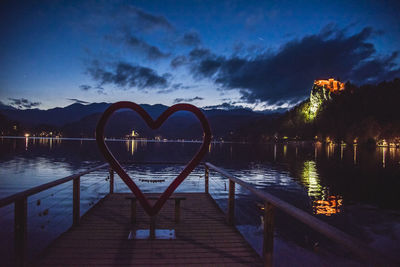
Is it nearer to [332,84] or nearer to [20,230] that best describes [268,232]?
[20,230]

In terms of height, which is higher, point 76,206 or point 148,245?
point 76,206

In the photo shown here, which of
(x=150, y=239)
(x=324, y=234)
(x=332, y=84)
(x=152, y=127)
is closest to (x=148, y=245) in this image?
(x=150, y=239)

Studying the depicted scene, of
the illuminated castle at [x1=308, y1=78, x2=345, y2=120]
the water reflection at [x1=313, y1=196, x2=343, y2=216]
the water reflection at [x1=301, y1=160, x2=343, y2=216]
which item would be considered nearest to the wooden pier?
A: the water reflection at [x1=313, y1=196, x2=343, y2=216]

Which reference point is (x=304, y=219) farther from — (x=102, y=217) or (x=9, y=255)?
(x=9, y=255)

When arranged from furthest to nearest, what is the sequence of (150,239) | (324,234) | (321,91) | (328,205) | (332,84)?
A: (332,84)
(321,91)
(328,205)
(150,239)
(324,234)

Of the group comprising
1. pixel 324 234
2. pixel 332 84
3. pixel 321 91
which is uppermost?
pixel 332 84

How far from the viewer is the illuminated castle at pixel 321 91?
128 meters

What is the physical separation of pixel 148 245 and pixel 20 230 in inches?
81.7

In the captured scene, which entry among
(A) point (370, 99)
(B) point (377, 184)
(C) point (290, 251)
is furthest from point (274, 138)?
(C) point (290, 251)

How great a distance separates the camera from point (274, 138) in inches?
6954

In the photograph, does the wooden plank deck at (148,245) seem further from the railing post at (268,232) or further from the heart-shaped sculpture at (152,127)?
the heart-shaped sculpture at (152,127)

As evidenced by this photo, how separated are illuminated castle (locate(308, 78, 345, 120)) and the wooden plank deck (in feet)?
454

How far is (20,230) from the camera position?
10.7 ft

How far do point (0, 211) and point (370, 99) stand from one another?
13676cm
